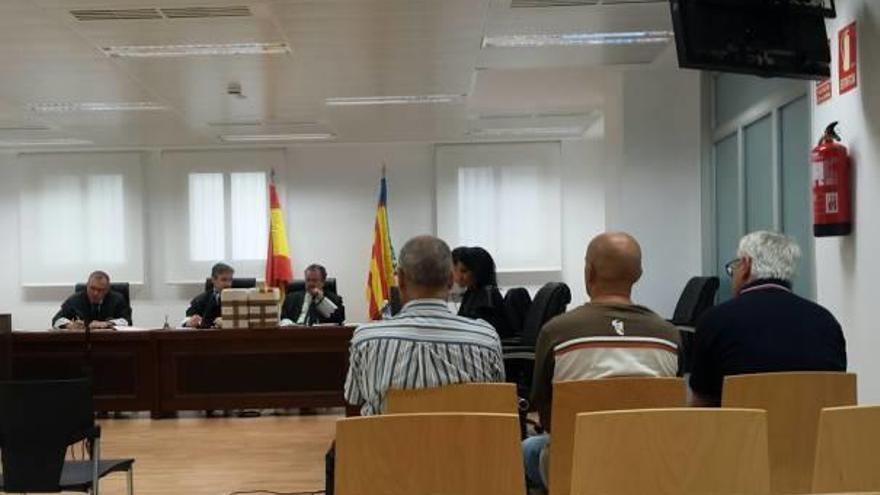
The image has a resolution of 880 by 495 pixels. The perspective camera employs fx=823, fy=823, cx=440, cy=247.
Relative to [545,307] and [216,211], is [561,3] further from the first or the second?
[216,211]

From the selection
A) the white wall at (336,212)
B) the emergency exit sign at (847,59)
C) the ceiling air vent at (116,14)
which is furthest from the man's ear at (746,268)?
the white wall at (336,212)

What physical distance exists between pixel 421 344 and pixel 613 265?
2.08 feet

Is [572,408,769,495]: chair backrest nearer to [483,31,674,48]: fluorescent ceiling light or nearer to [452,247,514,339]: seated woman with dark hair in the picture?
[452,247,514,339]: seated woman with dark hair

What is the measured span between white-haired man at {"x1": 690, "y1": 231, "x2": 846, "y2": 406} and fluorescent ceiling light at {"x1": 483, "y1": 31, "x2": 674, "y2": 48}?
134 inches

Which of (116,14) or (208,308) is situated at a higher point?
(116,14)

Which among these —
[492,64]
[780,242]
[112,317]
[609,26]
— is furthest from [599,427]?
[112,317]

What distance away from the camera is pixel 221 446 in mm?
5711

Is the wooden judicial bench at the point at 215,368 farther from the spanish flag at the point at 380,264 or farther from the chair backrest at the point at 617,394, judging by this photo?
the chair backrest at the point at 617,394

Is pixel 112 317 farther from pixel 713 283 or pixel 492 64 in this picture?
pixel 713 283

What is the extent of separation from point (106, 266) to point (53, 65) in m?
5.00

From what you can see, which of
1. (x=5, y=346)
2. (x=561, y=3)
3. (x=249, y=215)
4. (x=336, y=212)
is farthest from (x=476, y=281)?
(x=249, y=215)

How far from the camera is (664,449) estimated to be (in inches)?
67.9

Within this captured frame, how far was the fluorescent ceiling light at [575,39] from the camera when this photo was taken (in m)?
5.66

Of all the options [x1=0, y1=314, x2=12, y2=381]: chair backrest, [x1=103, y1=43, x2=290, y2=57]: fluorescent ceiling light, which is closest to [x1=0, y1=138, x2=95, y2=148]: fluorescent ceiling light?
[x1=0, y1=314, x2=12, y2=381]: chair backrest
